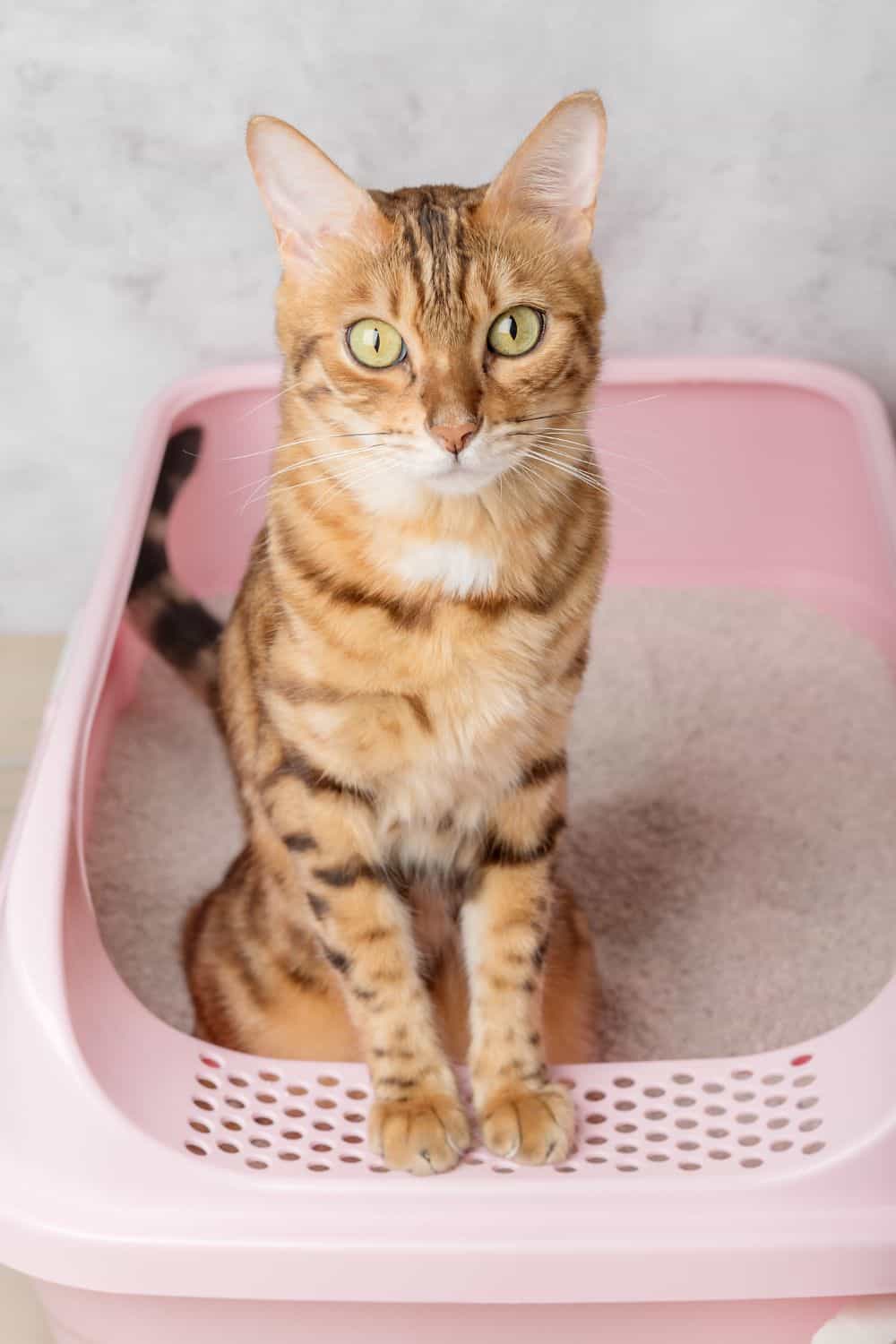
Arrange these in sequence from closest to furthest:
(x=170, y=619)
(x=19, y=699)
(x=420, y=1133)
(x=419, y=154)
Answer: (x=420, y=1133) < (x=170, y=619) < (x=419, y=154) < (x=19, y=699)

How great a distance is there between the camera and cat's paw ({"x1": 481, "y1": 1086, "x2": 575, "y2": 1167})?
1155 millimetres

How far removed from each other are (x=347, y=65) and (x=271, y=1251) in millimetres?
1444

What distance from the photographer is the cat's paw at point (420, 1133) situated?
Result: 44.9 inches

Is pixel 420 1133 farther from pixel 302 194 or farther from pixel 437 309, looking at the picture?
pixel 302 194

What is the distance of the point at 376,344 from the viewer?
3.70 ft

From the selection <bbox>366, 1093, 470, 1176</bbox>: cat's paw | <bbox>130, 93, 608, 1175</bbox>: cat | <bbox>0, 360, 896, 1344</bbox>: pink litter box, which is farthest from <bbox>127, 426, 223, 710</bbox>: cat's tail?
<bbox>366, 1093, 470, 1176</bbox>: cat's paw

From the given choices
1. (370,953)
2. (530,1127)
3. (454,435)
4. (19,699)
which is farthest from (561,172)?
(19,699)

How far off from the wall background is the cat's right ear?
80 cm

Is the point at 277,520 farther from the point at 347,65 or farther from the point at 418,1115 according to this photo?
the point at 347,65

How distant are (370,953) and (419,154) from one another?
1.16 meters

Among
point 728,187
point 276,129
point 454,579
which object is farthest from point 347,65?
point 454,579

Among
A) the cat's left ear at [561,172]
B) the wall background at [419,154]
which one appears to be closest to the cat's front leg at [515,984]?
the cat's left ear at [561,172]

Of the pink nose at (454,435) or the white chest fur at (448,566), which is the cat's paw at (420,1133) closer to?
the white chest fur at (448,566)

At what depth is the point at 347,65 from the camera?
1881 mm
